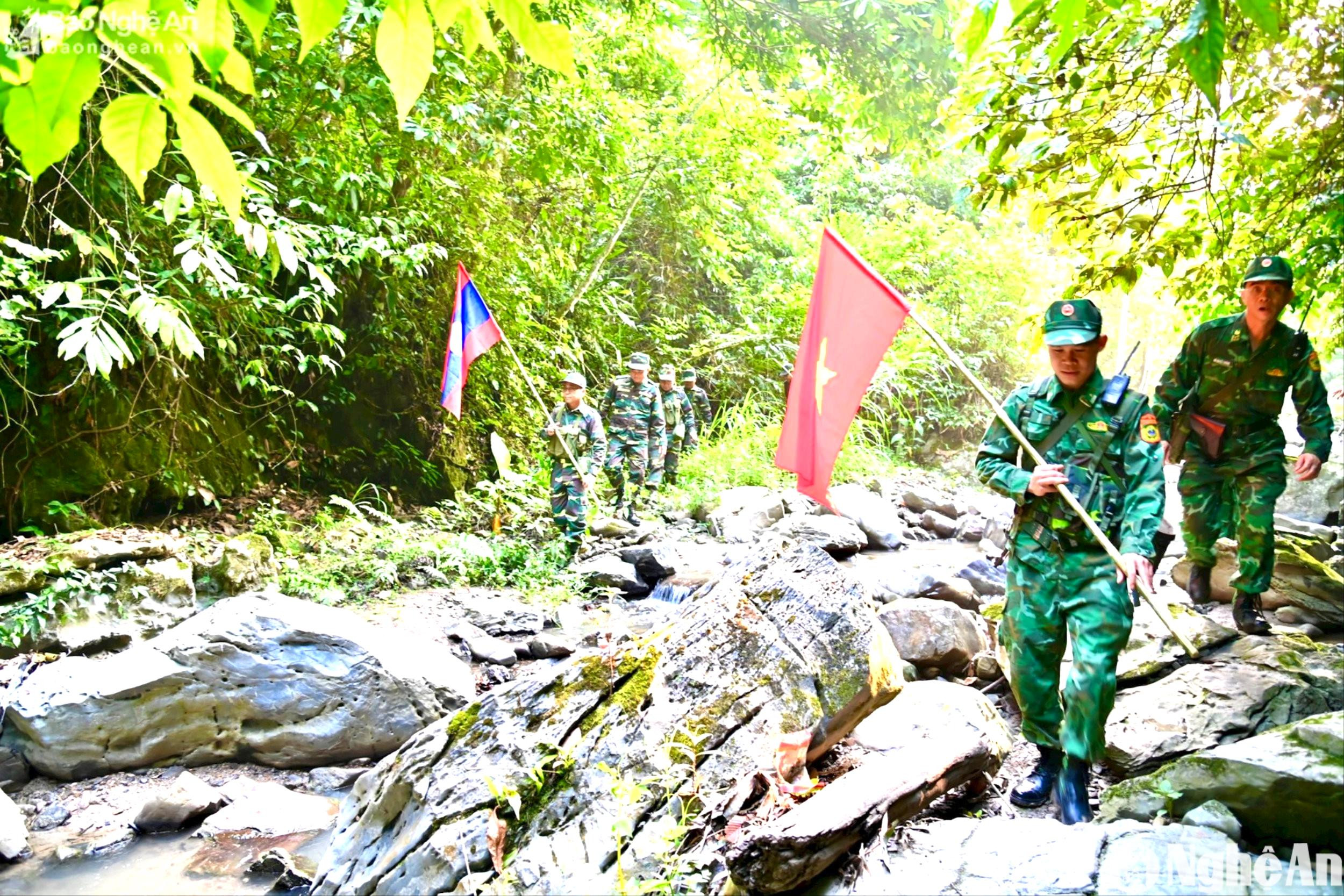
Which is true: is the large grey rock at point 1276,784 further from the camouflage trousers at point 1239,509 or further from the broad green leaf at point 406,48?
the broad green leaf at point 406,48

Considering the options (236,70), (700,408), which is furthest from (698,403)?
(236,70)

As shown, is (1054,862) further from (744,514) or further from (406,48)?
(744,514)

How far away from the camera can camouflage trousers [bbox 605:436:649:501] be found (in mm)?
11531

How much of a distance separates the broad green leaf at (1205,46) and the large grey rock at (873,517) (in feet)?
27.8

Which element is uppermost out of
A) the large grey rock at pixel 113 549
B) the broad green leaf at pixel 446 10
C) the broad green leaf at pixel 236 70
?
the broad green leaf at pixel 446 10

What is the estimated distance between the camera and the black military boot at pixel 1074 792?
3.04 metres

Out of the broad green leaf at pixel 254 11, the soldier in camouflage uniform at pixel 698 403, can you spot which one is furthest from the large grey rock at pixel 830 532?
the broad green leaf at pixel 254 11

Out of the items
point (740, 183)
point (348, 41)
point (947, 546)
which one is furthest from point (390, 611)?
point (740, 183)

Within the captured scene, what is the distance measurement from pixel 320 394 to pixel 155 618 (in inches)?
167

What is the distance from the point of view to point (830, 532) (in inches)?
376

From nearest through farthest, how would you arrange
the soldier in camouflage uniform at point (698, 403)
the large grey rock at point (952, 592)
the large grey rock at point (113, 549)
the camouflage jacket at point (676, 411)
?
the large grey rock at point (113, 549)
the large grey rock at point (952, 592)
the camouflage jacket at point (676, 411)
the soldier in camouflage uniform at point (698, 403)

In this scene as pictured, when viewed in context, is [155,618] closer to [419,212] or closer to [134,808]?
[134,808]

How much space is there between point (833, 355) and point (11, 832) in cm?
391

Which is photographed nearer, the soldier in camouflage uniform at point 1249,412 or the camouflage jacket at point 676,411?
the soldier in camouflage uniform at point 1249,412
